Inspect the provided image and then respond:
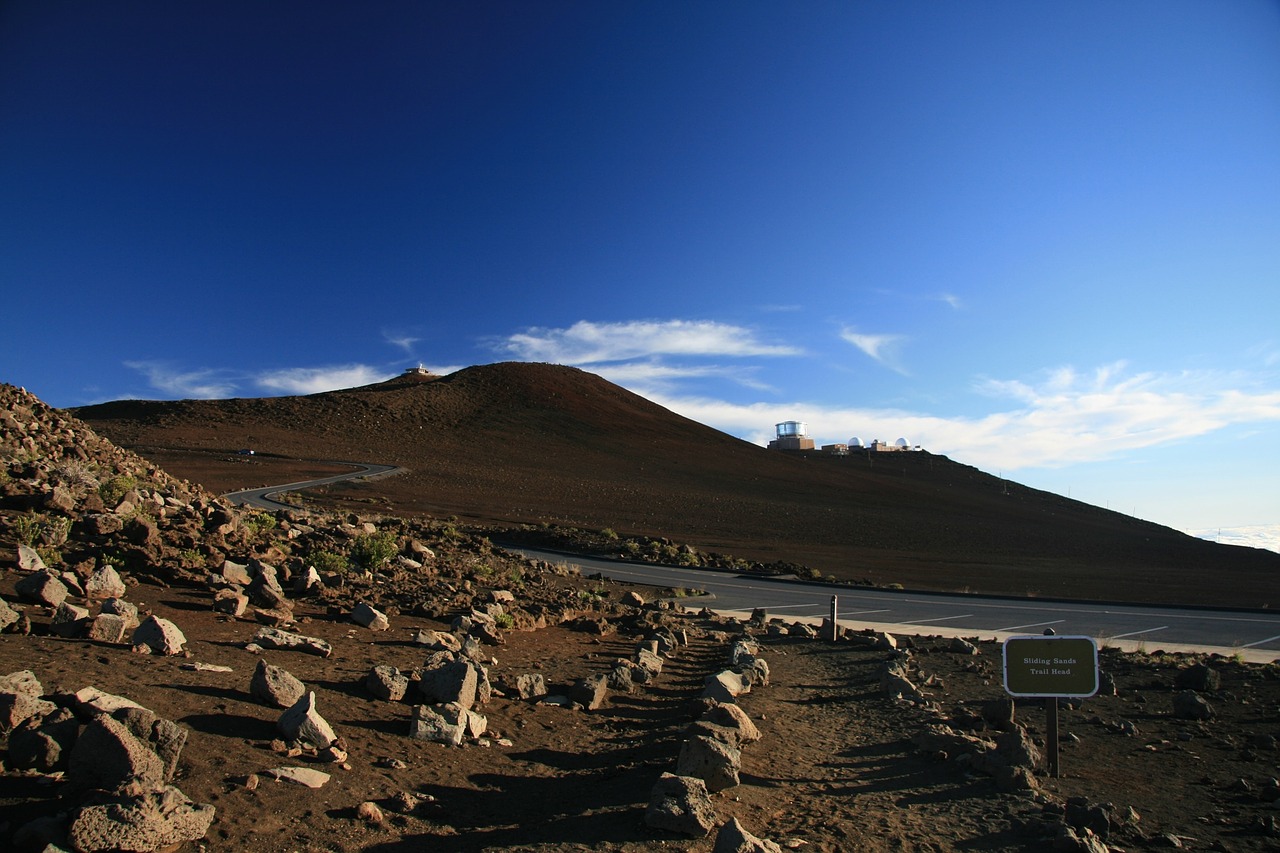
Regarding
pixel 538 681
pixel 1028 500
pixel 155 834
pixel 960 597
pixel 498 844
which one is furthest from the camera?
pixel 1028 500

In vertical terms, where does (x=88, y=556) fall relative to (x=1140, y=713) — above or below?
above

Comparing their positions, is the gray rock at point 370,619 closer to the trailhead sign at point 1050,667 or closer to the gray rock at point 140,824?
the gray rock at point 140,824

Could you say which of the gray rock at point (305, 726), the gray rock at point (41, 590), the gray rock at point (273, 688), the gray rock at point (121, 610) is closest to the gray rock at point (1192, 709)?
the gray rock at point (305, 726)

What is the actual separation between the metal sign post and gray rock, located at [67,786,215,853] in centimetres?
513

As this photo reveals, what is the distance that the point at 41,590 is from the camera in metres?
6.64

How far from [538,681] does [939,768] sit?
11.5 feet

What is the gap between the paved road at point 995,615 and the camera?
52.4 ft

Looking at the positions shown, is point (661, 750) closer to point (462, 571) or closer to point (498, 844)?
point (498, 844)

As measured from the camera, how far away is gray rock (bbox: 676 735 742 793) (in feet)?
16.0

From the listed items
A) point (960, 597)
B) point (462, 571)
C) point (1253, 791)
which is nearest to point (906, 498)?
point (960, 597)

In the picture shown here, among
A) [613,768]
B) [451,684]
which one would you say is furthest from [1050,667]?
[451,684]

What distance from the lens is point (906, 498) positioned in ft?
249

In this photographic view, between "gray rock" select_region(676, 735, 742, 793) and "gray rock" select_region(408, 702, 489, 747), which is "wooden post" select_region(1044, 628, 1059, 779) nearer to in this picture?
"gray rock" select_region(676, 735, 742, 793)

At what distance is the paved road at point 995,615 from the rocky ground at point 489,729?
545 cm
